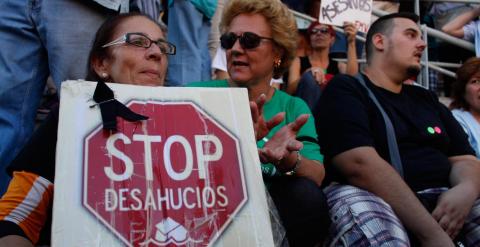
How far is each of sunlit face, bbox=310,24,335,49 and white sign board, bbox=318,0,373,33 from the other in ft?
0.57

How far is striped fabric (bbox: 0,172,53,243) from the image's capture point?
1.68 m

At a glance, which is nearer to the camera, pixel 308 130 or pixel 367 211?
pixel 367 211

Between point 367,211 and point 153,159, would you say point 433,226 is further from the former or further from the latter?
point 153,159

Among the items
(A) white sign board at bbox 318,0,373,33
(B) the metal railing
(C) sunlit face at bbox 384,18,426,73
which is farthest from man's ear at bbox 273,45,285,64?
(B) the metal railing

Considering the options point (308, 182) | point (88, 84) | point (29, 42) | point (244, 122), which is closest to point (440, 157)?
point (308, 182)

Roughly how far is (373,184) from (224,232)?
1.10 meters

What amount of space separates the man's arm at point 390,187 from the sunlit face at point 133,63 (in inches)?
35.2

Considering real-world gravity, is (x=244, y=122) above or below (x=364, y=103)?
above

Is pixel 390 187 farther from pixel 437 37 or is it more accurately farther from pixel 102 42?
pixel 437 37

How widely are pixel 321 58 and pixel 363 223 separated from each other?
2.81m

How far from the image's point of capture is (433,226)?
7.61 ft

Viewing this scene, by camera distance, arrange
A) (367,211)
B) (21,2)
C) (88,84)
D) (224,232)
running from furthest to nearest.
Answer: (21,2), (367,211), (88,84), (224,232)

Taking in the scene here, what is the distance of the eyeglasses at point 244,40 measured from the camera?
2.69m

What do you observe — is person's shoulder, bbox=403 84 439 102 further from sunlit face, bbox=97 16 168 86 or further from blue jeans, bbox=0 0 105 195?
blue jeans, bbox=0 0 105 195
